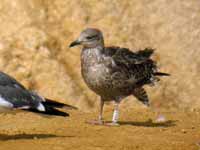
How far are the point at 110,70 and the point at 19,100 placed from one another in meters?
2.04

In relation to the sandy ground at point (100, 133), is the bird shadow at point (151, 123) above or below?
above

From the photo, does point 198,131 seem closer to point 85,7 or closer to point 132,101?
point 132,101

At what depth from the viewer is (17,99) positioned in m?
10.6

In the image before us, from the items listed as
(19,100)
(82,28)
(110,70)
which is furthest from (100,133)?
(82,28)

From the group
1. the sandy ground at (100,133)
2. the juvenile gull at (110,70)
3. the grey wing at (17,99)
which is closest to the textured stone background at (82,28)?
the sandy ground at (100,133)

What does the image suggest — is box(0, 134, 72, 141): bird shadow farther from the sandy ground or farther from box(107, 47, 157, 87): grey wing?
box(107, 47, 157, 87): grey wing

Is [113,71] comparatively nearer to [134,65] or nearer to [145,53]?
[134,65]

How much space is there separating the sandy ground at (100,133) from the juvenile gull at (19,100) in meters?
0.39

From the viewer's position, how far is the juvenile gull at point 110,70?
39.6 ft

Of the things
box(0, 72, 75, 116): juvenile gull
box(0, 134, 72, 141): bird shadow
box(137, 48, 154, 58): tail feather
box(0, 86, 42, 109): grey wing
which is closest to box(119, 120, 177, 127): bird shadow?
box(137, 48, 154, 58): tail feather

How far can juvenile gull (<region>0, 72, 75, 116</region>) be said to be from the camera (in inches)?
411

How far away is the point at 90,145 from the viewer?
10016mm

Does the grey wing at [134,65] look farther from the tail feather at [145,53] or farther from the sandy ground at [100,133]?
the sandy ground at [100,133]

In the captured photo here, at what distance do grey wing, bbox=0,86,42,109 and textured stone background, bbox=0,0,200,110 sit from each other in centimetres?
339
